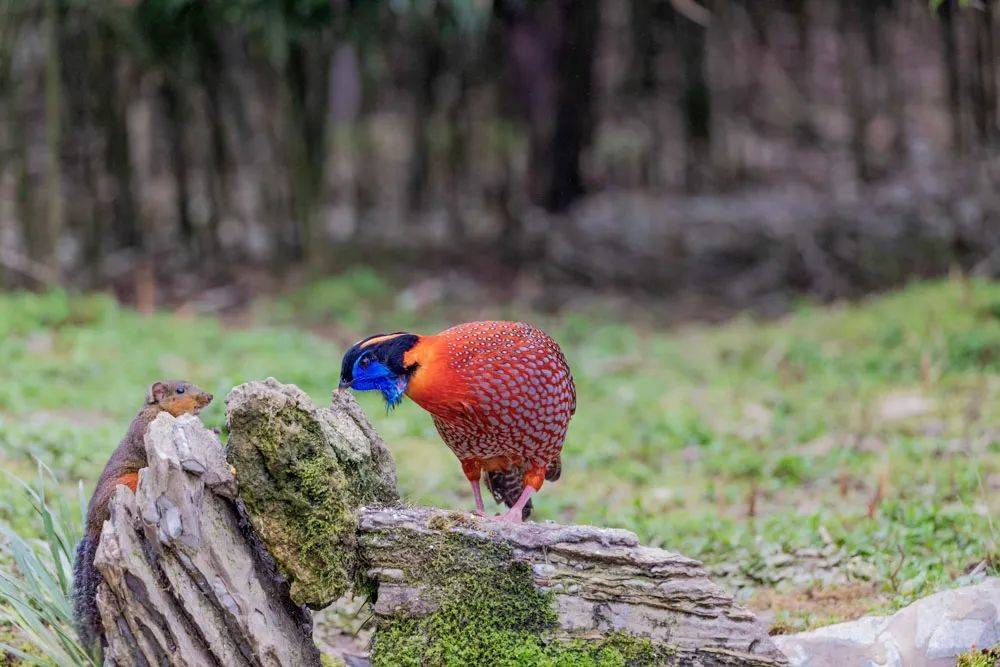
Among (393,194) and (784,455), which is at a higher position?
(393,194)

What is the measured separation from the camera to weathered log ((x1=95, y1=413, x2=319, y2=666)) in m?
3.03

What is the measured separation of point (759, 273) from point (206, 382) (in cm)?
554

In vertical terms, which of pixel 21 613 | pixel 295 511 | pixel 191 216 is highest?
pixel 191 216

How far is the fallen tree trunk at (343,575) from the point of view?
305cm

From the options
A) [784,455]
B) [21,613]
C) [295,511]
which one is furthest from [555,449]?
[784,455]

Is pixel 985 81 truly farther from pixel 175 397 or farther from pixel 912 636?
pixel 175 397

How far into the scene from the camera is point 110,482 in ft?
11.7

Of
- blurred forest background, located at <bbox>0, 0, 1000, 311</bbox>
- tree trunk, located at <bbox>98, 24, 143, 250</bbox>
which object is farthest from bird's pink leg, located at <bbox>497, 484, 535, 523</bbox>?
tree trunk, located at <bbox>98, 24, 143, 250</bbox>

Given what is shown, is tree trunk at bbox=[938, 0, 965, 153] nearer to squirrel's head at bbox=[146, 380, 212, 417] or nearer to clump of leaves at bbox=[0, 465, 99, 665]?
squirrel's head at bbox=[146, 380, 212, 417]

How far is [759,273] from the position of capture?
1049 cm

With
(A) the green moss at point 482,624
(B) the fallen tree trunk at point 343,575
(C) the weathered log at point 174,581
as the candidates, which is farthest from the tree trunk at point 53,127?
(A) the green moss at point 482,624

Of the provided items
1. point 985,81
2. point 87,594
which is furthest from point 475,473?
point 985,81

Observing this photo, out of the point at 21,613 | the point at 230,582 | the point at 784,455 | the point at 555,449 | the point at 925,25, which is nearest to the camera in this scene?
the point at 230,582

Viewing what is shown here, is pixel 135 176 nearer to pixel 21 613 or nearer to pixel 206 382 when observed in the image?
pixel 206 382
